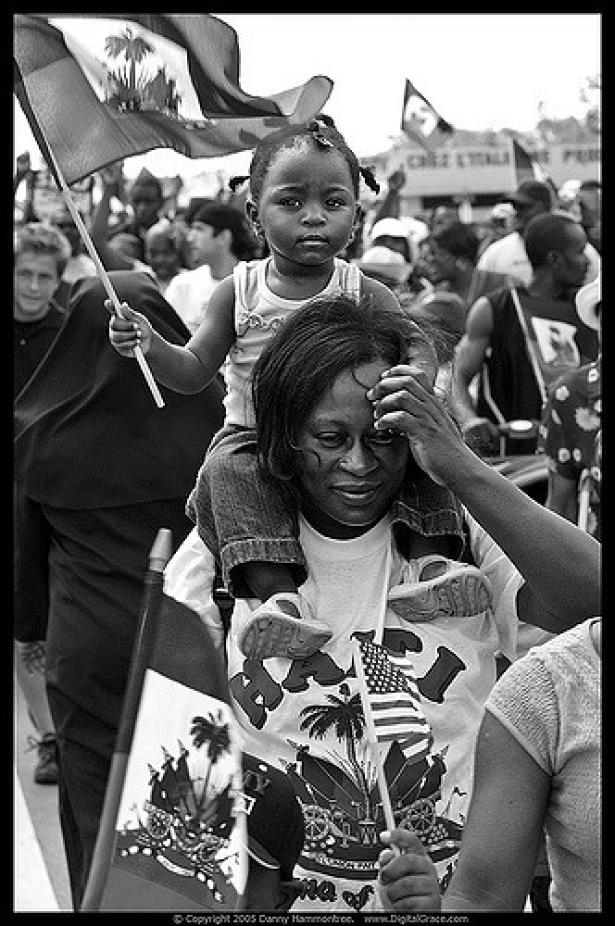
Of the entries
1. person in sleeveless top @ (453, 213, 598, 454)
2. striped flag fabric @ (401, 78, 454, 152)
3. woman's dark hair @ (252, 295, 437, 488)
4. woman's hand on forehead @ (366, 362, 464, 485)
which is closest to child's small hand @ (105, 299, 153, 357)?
woman's dark hair @ (252, 295, 437, 488)

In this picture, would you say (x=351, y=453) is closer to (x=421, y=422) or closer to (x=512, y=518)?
(x=421, y=422)

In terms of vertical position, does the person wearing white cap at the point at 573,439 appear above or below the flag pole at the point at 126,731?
below

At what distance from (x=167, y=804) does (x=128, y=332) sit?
1.67 metres

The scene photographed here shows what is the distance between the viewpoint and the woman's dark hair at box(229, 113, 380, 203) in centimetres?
404

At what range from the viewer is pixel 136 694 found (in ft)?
8.43

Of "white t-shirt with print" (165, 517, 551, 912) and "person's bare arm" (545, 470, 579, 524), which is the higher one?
"white t-shirt with print" (165, 517, 551, 912)

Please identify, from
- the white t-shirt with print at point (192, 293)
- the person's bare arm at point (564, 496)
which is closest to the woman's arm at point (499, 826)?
the person's bare arm at point (564, 496)

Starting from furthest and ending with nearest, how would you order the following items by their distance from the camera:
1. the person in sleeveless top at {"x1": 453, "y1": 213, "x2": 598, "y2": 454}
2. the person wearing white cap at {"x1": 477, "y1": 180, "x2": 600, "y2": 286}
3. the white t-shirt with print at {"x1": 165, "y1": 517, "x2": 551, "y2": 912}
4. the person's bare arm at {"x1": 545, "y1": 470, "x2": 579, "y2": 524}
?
1. the person wearing white cap at {"x1": 477, "y1": 180, "x2": 600, "y2": 286}
2. the person in sleeveless top at {"x1": 453, "y1": 213, "x2": 598, "y2": 454}
3. the person's bare arm at {"x1": 545, "y1": 470, "x2": 579, "y2": 524}
4. the white t-shirt with print at {"x1": 165, "y1": 517, "x2": 551, "y2": 912}

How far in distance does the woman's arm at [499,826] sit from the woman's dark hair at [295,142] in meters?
1.74

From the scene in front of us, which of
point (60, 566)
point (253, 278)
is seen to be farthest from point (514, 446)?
point (253, 278)

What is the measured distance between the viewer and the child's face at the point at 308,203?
405 centimetres

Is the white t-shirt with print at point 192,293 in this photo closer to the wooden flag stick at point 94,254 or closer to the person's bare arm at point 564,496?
the person's bare arm at point 564,496

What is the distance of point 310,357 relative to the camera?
3.38 metres

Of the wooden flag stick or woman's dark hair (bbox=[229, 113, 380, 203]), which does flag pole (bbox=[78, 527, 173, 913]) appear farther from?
woman's dark hair (bbox=[229, 113, 380, 203])
